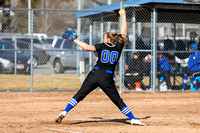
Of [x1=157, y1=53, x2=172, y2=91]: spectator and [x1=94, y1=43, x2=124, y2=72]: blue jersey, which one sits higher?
[x1=94, y1=43, x2=124, y2=72]: blue jersey

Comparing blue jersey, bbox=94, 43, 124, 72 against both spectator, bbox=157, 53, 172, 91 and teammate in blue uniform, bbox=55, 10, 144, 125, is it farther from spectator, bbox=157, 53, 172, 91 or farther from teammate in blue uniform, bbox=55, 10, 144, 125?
spectator, bbox=157, 53, 172, 91

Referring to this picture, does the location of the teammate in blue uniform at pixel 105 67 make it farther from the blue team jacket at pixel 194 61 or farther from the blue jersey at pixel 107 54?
the blue team jacket at pixel 194 61

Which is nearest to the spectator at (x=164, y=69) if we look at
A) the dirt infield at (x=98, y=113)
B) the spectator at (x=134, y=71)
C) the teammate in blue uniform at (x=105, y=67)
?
the spectator at (x=134, y=71)

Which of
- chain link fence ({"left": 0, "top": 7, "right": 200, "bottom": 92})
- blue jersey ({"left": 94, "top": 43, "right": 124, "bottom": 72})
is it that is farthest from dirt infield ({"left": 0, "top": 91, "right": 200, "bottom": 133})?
blue jersey ({"left": 94, "top": 43, "right": 124, "bottom": 72})

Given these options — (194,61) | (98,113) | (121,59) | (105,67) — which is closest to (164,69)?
(194,61)

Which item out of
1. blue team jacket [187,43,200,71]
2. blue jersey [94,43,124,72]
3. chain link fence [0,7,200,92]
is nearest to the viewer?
blue jersey [94,43,124,72]

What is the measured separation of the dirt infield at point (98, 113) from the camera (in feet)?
26.8

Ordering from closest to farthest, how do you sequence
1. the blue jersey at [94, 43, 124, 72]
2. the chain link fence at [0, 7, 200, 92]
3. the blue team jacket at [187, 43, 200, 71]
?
1. the blue jersey at [94, 43, 124, 72]
2. the chain link fence at [0, 7, 200, 92]
3. the blue team jacket at [187, 43, 200, 71]

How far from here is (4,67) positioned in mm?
20312

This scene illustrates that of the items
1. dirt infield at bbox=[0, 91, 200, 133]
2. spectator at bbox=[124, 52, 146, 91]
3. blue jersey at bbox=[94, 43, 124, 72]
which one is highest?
blue jersey at bbox=[94, 43, 124, 72]

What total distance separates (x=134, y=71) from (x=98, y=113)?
5614 millimetres

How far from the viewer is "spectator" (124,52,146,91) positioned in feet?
52.3

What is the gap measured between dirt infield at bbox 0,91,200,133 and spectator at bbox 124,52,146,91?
29.0 inches

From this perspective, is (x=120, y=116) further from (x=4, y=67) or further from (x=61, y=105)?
(x=4, y=67)
